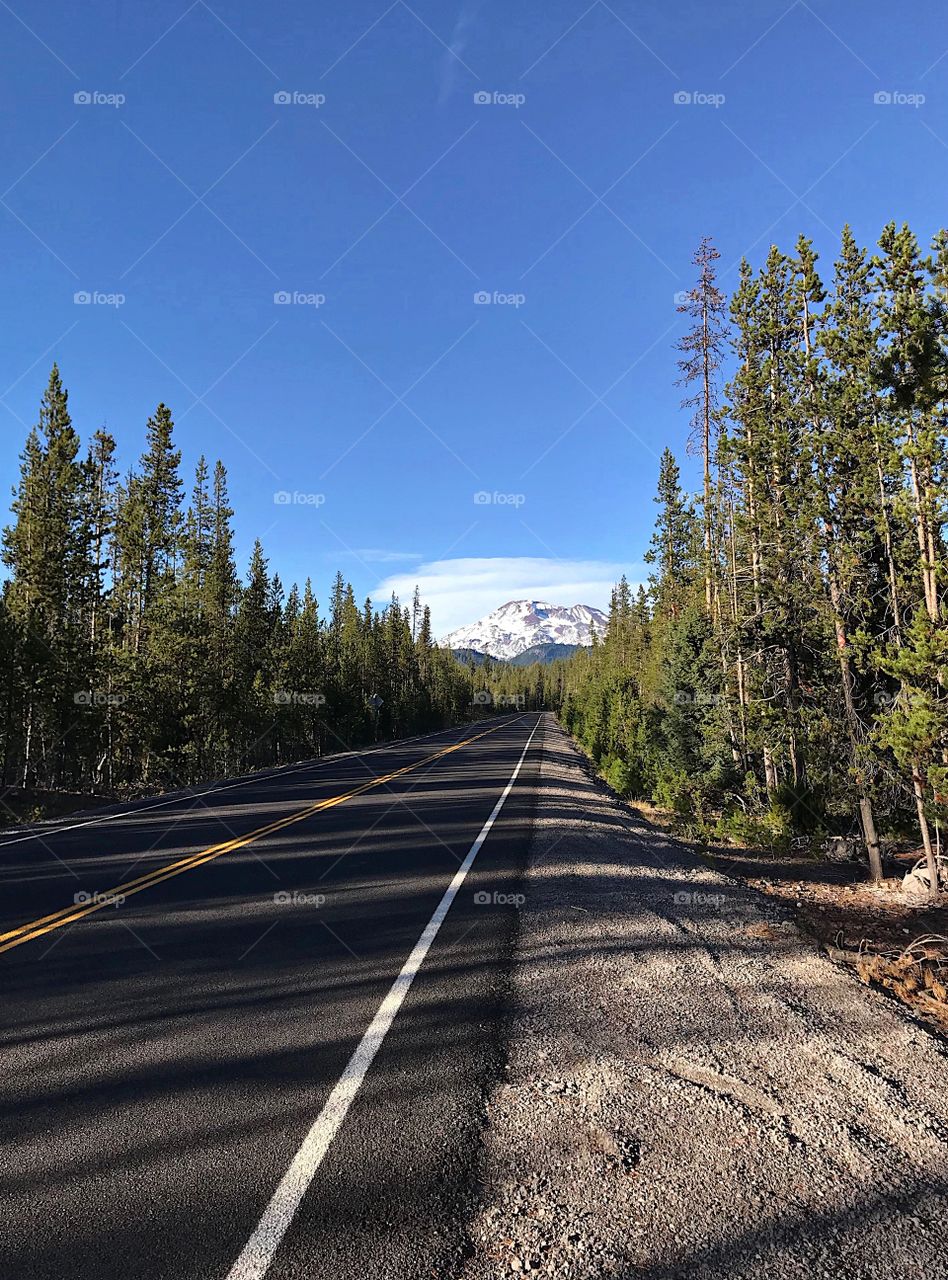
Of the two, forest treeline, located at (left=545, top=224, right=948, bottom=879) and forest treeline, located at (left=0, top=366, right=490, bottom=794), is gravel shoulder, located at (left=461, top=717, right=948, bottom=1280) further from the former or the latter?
forest treeline, located at (left=0, top=366, right=490, bottom=794)

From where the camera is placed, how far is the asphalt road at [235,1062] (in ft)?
9.16

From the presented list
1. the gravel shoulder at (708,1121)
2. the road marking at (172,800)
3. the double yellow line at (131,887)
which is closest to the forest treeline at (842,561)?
the gravel shoulder at (708,1121)

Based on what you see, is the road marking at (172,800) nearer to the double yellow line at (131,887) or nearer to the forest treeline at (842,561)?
the double yellow line at (131,887)

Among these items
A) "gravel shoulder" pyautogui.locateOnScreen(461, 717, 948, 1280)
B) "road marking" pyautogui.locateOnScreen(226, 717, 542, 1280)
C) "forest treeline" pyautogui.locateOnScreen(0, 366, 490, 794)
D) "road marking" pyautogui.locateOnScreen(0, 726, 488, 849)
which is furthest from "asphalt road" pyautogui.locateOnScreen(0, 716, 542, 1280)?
"forest treeline" pyautogui.locateOnScreen(0, 366, 490, 794)

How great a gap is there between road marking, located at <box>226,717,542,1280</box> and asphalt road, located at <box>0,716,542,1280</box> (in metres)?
0.02

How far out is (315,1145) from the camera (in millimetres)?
3352

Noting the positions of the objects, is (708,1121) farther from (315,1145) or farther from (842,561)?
(842,561)

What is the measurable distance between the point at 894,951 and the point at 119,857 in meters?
10.2

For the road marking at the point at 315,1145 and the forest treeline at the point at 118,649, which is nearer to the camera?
the road marking at the point at 315,1145

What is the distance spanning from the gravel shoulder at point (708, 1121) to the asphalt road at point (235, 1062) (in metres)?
0.30

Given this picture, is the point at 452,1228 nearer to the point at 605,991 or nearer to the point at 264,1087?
the point at 264,1087

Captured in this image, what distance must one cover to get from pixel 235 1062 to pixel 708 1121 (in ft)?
8.92

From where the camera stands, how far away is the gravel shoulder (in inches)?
110

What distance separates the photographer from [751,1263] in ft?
8.85
